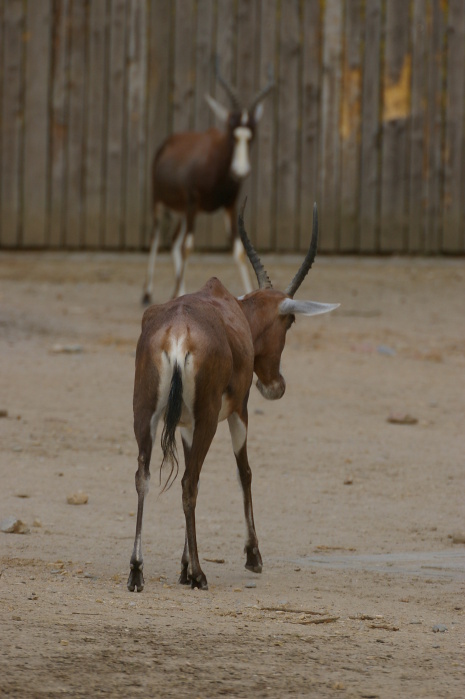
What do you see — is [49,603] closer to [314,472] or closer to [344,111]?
[314,472]

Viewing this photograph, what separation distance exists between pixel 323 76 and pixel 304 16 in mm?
704

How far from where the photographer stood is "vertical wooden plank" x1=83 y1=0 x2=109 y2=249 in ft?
48.5

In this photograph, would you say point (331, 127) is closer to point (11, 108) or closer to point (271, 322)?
point (11, 108)

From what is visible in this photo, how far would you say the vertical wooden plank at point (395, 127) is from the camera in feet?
47.9

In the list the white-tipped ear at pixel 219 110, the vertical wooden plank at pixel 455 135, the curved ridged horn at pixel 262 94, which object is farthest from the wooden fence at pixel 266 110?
the white-tipped ear at pixel 219 110

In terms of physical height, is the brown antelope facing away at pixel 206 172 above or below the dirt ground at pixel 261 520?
above

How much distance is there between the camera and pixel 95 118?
14.8 m

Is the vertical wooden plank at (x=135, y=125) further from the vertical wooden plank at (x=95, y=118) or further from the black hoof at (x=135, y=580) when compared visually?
the black hoof at (x=135, y=580)

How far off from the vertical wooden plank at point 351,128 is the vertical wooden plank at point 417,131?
609 millimetres

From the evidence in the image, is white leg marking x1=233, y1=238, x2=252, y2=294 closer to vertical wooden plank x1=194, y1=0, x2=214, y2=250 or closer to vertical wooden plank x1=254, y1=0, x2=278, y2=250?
vertical wooden plank x1=254, y1=0, x2=278, y2=250

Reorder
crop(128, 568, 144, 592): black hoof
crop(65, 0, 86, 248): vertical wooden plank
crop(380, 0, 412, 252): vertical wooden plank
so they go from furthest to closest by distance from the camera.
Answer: crop(65, 0, 86, 248): vertical wooden plank
crop(380, 0, 412, 252): vertical wooden plank
crop(128, 568, 144, 592): black hoof

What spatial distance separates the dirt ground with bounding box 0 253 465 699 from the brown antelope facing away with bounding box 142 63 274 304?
0.78 m

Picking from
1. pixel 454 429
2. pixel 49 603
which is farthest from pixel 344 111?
pixel 49 603

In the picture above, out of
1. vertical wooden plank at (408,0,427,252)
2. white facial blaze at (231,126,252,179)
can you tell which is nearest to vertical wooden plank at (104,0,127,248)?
white facial blaze at (231,126,252,179)
